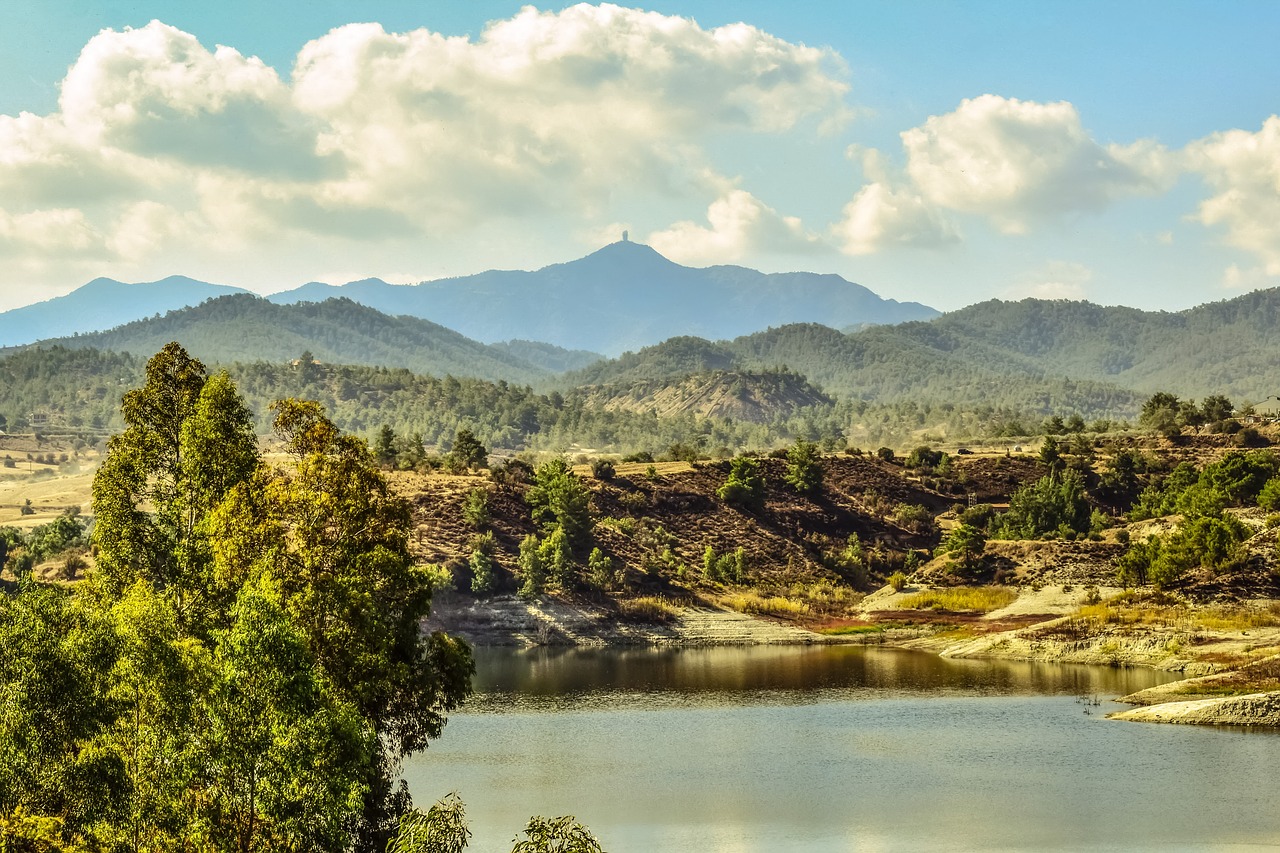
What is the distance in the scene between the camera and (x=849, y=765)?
58656mm

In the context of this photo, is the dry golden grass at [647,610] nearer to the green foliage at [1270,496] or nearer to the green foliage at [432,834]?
the green foliage at [1270,496]

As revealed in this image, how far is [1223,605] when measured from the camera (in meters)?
97.9

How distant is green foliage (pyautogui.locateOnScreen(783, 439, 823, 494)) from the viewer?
148m

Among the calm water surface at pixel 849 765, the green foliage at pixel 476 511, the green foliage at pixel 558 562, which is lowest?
the calm water surface at pixel 849 765

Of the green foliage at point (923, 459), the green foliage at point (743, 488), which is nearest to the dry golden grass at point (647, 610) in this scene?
→ the green foliage at point (743, 488)

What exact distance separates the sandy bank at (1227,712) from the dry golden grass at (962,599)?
4590 centimetres

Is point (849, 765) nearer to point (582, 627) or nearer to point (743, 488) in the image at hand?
point (582, 627)

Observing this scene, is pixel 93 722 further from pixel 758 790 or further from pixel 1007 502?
pixel 1007 502

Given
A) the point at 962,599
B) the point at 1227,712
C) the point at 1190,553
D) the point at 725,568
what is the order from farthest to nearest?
the point at 725,568, the point at 962,599, the point at 1190,553, the point at 1227,712

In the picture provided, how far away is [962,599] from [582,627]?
120ft

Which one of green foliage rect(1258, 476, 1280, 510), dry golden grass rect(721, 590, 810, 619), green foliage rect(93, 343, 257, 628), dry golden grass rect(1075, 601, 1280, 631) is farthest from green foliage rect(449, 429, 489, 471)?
green foliage rect(93, 343, 257, 628)

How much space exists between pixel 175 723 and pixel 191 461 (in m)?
11.4

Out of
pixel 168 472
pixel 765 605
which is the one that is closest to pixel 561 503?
pixel 765 605

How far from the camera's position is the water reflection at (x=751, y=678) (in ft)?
258
